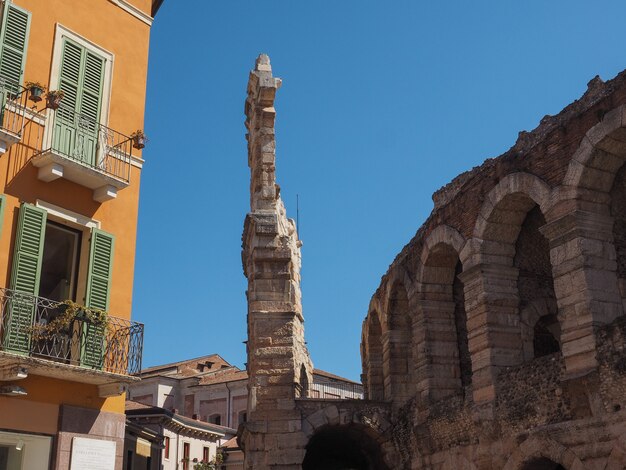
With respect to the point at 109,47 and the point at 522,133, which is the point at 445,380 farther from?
the point at 109,47

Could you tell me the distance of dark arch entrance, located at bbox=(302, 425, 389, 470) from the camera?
17438 millimetres

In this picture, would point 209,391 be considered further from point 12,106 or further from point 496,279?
point 12,106

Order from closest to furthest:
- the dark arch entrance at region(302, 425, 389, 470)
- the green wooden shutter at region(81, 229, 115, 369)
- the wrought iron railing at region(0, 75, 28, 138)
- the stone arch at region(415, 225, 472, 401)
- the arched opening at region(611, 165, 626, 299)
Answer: the green wooden shutter at region(81, 229, 115, 369) < the wrought iron railing at region(0, 75, 28, 138) < the arched opening at region(611, 165, 626, 299) < the stone arch at region(415, 225, 472, 401) < the dark arch entrance at region(302, 425, 389, 470)

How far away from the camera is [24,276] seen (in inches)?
403

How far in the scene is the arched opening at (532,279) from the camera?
14.4 m

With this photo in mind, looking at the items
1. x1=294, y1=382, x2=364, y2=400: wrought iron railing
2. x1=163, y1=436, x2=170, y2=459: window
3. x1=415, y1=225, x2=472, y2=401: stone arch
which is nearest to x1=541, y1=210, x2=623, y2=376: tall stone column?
x1=415, y1=225, x2=472, y2=401: stone arch

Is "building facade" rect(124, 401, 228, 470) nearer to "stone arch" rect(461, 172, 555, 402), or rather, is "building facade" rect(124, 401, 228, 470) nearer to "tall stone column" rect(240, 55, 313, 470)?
"tall stone column" rect(240, 55, 313, 470)

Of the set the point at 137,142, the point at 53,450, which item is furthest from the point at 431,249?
the point at 53,450

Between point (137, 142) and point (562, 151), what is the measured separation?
6476 mm

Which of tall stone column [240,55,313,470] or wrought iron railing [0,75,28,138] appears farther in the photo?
tall stone column [240,55,313,470]

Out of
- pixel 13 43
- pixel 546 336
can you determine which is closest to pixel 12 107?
pixel 13 43

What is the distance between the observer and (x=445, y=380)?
15609 millimetres

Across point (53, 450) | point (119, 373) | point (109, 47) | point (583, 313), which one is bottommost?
point (53, 450)

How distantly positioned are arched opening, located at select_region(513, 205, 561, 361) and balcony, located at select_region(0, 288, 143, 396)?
702cm
